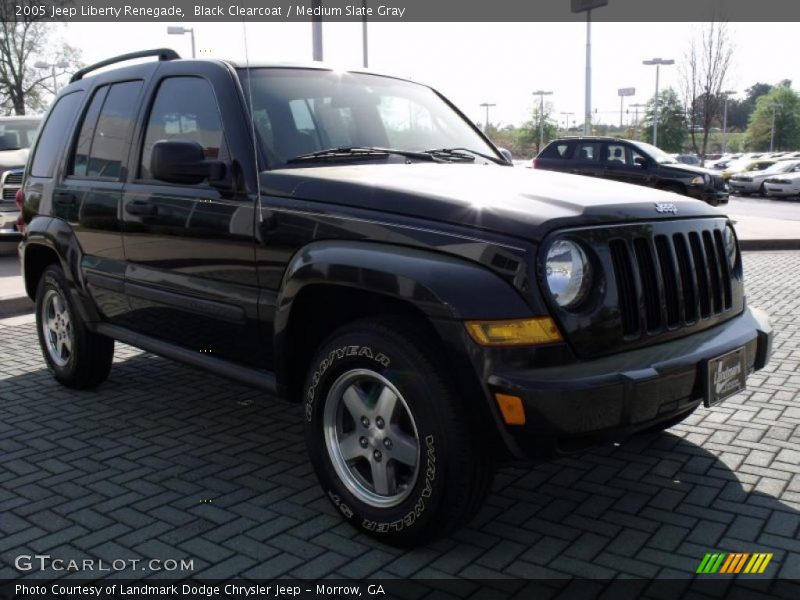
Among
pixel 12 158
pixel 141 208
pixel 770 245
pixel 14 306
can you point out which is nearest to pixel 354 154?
pixel 141 208

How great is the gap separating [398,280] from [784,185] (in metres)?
29.1

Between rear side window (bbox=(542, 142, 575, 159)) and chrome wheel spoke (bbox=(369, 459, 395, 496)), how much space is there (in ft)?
54.6

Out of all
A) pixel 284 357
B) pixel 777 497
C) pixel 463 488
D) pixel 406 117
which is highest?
pixel 406 117

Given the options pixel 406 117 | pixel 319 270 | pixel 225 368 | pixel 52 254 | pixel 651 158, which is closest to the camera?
pixel 319 270

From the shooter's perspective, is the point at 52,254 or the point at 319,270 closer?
the point at 319,270

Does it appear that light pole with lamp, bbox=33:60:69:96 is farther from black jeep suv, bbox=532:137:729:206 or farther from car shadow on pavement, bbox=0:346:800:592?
car shadow on pavement, bbox=0:346:800:592

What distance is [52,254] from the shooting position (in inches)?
218

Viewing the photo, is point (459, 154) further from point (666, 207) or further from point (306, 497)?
point (306, 497)

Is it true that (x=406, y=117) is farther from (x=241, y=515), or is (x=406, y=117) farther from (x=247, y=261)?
(x=241, y=515)

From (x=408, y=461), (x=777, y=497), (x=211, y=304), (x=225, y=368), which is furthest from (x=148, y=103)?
(x=777, y=497)

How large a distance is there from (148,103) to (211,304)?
1317mm

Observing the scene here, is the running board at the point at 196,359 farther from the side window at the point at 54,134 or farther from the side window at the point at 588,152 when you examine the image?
the side window at the point at 588,152

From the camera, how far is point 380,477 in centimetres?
328

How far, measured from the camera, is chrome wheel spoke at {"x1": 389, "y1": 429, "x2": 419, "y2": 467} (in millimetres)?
3105
